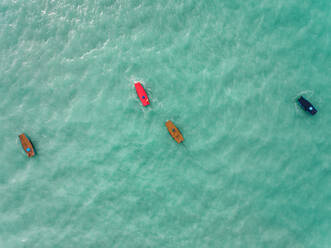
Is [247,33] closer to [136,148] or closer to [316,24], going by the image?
[316,24]

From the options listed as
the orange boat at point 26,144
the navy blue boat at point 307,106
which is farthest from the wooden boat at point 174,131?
the orange boat at point 26,144

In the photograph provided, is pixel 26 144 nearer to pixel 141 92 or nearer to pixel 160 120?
pixel 141 92

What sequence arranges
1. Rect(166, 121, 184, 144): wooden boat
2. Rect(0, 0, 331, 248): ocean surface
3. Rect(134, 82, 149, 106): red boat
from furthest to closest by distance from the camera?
Rect(0, 0, 331, 248): ocean surface < Rect(166, 121, 184, 144): wooden boat < Rect(134, 82, 149, 106): red boat

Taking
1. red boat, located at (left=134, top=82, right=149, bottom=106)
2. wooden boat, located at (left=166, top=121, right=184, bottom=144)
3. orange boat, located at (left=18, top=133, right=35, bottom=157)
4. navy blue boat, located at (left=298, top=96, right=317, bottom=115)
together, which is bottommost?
navy blue boat, located at (left=298, top=96, right=317, bottom=115)

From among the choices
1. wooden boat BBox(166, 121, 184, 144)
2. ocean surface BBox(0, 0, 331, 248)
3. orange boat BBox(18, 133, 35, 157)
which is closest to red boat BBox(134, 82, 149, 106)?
ocean surface BBox(0, 0, 331, 248)

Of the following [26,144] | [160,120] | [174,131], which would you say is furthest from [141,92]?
[26,144]

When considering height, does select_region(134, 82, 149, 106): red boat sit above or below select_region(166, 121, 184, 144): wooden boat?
above

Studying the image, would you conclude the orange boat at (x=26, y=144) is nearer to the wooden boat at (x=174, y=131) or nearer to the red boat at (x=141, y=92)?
the red boat at (x=141, y=92)

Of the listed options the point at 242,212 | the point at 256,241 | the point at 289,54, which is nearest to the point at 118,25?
the point at 289,54

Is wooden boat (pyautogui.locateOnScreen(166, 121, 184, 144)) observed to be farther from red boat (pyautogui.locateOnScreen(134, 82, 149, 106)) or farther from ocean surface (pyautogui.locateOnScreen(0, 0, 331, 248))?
red boat (pyautogui.locateOnScreen(134, 82, 149, 106))
